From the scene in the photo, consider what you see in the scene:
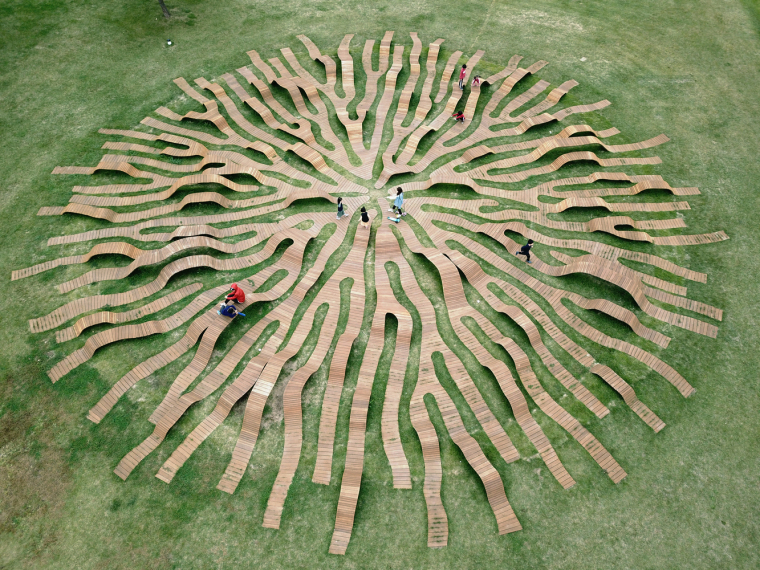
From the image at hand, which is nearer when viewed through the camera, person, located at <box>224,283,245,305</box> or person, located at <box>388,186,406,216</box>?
person, located at <box>224,283,245,305</box>

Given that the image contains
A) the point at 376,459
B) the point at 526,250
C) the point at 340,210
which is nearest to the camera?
the point at 376,459

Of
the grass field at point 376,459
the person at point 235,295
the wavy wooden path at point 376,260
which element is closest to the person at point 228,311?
the person at point 235,295

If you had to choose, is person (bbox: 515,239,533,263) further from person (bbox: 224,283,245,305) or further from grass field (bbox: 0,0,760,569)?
person (bbox: 224,283,245,305)

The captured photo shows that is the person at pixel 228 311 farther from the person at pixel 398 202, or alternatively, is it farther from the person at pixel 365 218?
the person at pixel 398 202

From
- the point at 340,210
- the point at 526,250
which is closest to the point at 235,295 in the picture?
the point at 340,210

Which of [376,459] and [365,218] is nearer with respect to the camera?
[376,459]

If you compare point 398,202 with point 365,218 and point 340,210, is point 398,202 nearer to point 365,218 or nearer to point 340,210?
point 365,218

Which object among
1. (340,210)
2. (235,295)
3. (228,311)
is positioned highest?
(340,210)

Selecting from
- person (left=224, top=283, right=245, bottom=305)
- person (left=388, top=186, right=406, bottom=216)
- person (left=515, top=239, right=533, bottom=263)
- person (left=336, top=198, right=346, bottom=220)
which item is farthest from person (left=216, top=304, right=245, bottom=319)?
person (left=515, top=239, right=533, bottom=263)

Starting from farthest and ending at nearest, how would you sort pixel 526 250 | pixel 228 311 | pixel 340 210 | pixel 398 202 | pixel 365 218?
pixel 340 210, pixel 398 202, pixel 365 218, pixel 526 250, pixel 228 311
